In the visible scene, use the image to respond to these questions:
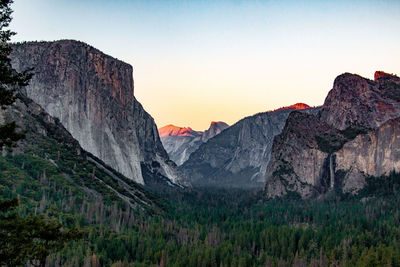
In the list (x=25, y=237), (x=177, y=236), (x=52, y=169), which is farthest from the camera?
(x=52, y=169)

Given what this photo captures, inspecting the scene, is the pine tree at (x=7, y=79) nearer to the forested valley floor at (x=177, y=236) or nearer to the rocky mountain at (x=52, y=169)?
the forested valley floor at (x=177, y=236)

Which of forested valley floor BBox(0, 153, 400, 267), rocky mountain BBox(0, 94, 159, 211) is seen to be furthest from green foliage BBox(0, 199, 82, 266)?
rocky mountain BBox(0, 94, 159, 211)

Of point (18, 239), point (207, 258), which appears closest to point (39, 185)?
point (207, 258)

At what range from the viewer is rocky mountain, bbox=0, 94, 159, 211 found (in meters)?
117

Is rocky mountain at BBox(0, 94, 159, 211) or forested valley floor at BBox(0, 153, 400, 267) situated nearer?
forested valley floor at BBox(0, 153, 400, 267)

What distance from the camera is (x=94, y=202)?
129 metres

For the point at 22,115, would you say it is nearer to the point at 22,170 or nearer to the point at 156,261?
the point at 22,170

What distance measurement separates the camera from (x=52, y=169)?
131m

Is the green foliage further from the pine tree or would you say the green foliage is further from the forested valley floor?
the forested valley floor

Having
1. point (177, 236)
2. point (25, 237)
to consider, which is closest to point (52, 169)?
point (177, 236)

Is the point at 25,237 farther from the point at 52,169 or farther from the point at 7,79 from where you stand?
the point at 52,169

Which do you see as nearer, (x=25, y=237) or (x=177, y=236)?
(x=25, y=237)

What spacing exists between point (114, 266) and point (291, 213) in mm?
119128

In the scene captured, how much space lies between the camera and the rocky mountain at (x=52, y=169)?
116812mm
